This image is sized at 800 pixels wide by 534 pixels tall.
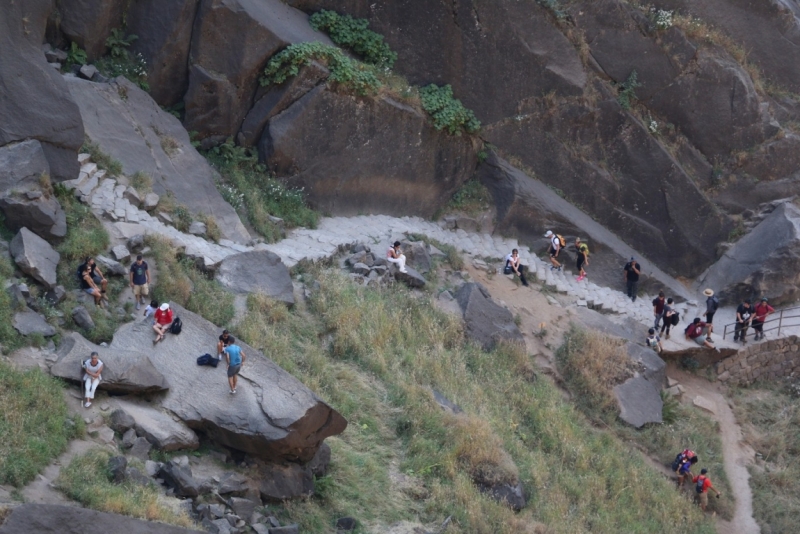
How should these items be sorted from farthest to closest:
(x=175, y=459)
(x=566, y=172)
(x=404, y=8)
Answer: (x=566, y=172), (x=404, y=8), (x=175, y=459)

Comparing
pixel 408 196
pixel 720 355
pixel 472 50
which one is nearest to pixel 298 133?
pixel 408 196

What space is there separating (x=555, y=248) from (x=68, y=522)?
14.3 meters

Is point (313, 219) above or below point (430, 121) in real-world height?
below

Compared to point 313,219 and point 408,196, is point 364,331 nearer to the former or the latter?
point 313,219

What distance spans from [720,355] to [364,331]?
8768 mm

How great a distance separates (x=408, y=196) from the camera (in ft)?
67.3

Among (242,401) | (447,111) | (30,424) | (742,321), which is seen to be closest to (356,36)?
(447,111)

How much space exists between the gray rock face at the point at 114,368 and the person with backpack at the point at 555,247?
11399mm

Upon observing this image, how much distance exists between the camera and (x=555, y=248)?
804 inches

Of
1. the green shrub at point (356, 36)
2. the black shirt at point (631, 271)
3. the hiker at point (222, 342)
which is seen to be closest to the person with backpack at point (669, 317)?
the black shirt at point (631, 271)

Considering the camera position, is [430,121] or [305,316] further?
[430,121]

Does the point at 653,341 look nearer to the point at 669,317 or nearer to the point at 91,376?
the point at 669,317

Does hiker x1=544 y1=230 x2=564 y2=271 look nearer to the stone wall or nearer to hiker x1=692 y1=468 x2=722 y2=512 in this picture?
the stone wall

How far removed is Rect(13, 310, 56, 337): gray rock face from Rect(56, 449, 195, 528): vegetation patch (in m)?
2.14
